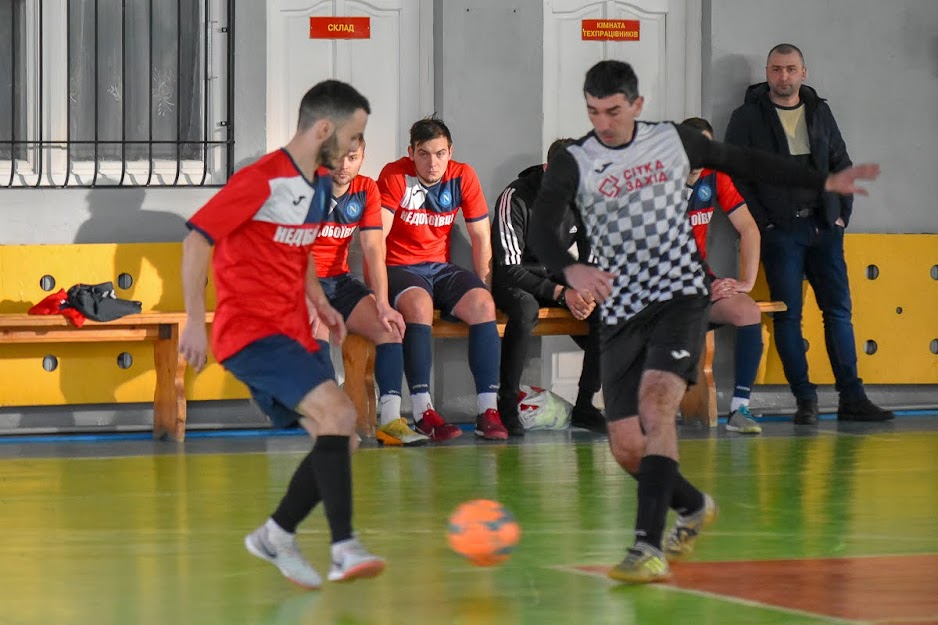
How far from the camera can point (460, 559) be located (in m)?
5.00

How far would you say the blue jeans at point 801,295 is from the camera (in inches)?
378

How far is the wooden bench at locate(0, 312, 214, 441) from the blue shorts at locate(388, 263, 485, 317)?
114 cm

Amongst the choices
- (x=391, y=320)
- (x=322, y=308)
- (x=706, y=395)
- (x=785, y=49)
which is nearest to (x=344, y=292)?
(x=391, y=320)

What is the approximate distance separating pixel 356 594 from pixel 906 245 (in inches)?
272

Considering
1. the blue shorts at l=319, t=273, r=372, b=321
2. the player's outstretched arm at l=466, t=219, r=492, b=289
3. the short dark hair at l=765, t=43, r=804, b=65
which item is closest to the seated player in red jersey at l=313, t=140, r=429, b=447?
the blue shorts at l=319, t=273, r=372, b=321

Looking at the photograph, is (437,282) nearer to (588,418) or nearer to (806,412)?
(588,418)

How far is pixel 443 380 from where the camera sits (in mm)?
9797

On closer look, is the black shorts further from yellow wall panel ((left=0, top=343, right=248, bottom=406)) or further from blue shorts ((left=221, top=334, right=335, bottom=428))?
yellow wall panel ((left=0, top=343, right=248, bottom=406))


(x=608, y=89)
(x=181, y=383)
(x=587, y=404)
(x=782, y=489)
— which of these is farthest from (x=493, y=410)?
(x=608, y=89)

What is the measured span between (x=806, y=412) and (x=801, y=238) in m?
1.13

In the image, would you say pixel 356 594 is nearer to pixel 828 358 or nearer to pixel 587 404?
pixel 587 404

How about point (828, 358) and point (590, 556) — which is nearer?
point (590, 556)

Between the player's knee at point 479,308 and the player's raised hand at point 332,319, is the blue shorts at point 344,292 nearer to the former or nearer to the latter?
the player's knee at point 479,308

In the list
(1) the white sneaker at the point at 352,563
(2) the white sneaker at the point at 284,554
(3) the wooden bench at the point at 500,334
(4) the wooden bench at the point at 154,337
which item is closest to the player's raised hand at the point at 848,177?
(1) the white sneaker at the point at 352,563
